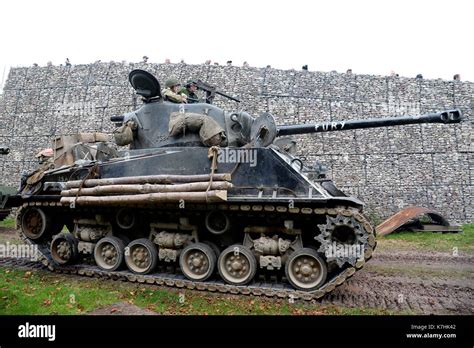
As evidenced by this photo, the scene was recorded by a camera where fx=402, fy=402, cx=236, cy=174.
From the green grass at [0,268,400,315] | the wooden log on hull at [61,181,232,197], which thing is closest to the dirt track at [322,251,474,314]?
the green grass at [0,268,400,315]

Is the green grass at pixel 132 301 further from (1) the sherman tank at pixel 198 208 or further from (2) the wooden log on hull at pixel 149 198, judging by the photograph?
(2) the wooden log on hull at pixel 149 198

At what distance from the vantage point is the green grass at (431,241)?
13.8 meters

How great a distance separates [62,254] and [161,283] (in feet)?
9.40

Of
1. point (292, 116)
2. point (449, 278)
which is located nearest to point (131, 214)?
point (449, 278)

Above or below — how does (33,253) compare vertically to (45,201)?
below

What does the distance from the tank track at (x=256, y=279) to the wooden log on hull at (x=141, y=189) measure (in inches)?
18.3

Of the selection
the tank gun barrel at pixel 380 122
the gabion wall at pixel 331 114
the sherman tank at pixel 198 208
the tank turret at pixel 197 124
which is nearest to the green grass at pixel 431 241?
the gabion wall at pixel 331 114

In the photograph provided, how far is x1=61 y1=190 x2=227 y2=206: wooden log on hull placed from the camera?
733 cm

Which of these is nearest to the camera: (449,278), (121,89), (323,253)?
(323,253)

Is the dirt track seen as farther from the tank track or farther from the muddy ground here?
the tank track

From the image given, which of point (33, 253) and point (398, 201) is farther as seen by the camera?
point (398, 201)

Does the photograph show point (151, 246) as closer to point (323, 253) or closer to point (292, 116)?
point (323, 253)

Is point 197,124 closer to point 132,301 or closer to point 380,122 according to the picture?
point 132,301

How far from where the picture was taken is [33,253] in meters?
9.95
